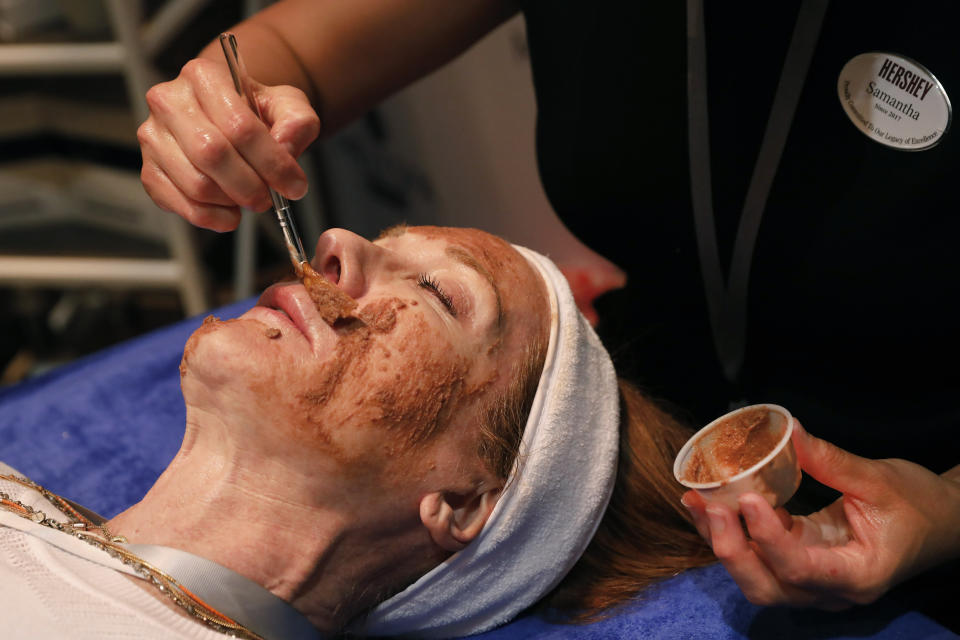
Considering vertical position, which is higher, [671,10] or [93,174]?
[671,10]

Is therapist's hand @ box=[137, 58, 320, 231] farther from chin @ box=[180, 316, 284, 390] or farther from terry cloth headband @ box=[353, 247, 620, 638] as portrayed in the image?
terry cloth headband @ box=[353, 247, 620, 638]

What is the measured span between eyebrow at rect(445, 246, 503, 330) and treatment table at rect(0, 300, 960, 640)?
50 centimetres

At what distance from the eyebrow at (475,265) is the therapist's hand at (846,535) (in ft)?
1.17

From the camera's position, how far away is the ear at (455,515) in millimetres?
1085

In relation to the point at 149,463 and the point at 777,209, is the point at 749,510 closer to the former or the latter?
the point at 777,209

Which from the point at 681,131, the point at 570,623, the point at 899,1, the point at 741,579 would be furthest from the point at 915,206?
the point at 570,623

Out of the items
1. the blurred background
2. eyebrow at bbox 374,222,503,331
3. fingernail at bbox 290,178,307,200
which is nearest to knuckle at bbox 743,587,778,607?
eyebrow at bbox 374,222,503,331

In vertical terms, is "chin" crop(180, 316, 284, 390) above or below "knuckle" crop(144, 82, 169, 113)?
below

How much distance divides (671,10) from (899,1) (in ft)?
1.11

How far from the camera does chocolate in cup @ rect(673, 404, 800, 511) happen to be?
94 centimetres

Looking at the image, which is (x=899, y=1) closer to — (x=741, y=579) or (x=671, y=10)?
(x=671, y=10)

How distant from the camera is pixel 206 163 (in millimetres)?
980

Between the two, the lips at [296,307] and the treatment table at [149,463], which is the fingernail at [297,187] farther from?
the treatment table at [149,463]

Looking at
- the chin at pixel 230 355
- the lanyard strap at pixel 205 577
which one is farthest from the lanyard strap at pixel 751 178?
the lanyard strap at pixel 205 577
